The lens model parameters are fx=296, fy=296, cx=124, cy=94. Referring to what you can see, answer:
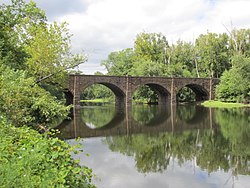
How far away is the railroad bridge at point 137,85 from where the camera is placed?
35.7 metres

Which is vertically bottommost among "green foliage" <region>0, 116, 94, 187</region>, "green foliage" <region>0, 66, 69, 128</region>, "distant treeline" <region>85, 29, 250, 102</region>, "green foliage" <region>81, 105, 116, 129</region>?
"green foliage" <region>81, 105, 116, 129</region>

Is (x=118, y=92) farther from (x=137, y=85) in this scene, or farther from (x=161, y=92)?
(x=161, y=92)

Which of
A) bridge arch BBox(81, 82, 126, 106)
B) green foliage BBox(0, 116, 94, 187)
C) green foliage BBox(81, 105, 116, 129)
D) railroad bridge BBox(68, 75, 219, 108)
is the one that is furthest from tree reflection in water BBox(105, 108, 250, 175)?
bridge arch BBox(81, 82, 126, 106)

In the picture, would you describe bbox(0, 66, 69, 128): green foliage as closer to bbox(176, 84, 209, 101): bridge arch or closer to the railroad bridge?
the railroad bridge

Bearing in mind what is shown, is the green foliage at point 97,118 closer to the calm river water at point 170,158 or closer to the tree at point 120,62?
the calm river water at point 170,158

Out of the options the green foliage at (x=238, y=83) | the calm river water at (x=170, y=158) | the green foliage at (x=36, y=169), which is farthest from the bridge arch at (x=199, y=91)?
the green foliage at (x=36, y=169)

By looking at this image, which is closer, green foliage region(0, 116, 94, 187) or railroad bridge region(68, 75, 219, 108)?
green foliage region(0, 116, 94, 187)

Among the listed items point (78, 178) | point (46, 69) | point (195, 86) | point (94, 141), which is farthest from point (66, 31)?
point (195, 86)

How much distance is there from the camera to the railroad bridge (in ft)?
117

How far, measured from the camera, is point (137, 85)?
40.4 metres

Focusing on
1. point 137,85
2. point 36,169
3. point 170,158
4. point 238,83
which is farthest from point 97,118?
point 36,169

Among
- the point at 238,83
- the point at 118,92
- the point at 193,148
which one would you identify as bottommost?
the point at 193,148

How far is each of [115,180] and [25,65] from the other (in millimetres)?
11899

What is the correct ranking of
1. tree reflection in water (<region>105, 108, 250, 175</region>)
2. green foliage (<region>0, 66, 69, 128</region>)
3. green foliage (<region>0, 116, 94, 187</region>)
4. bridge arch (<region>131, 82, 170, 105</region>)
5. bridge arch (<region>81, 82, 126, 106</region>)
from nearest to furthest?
green foliage (<region>0, 116, 94, 187</region>) → green foliage (<region>0, 66, 69, 128</region>) → tree reflection in water (<region>105, 108, 250, 175</region>) → bridge arch (<region>81, 82, 126, 106</region>) → bridge arch (<region>131, 82, 170, 105</region>)
